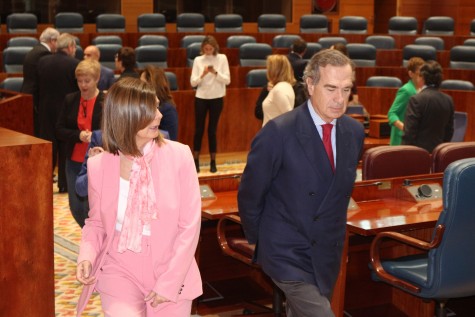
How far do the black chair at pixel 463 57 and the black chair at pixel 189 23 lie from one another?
13.0 feet

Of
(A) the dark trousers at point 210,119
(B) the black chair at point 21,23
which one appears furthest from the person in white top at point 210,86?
(B) the black chair at point 21,23

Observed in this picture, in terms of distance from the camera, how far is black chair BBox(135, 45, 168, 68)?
A: 1085 cm

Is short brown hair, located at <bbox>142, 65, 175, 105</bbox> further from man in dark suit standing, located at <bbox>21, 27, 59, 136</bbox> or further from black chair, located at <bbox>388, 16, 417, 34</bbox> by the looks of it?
black chair, located at <bbox>388, 16, 417, 34</bbox>

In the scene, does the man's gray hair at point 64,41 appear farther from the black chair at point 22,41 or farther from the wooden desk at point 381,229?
the wooden desk at point 381,229

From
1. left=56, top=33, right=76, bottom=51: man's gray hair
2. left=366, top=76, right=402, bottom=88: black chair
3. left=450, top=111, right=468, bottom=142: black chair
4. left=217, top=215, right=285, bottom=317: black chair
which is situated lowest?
left=217, top=215, right=285, bottom=317: black chair

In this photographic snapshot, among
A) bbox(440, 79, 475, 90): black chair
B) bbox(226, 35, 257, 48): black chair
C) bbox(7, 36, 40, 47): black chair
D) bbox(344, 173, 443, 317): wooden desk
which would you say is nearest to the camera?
bbox(344, 173, 443, 317): wooden desk

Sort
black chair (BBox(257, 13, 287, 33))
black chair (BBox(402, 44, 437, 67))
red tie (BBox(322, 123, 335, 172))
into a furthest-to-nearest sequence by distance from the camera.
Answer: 1. black chair (BBox(257, 13, 287, 33))
2. black chair (BBox(402, 44, 437, 67))
3. red tie (BBox(322, 123, 335, 172))

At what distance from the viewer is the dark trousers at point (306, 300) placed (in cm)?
306

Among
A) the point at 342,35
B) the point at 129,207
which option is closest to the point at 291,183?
the point at 129,207

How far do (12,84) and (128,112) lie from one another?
624cm

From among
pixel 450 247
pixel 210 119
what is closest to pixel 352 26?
pixel 210 119

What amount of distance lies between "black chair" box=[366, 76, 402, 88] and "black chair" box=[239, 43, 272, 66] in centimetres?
160

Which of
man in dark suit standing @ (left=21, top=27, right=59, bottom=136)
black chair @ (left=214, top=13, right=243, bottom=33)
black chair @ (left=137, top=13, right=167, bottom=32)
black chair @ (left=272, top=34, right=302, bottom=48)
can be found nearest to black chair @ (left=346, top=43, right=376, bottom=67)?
black chair @ (left=272, top=34, right=302, bottom=48)

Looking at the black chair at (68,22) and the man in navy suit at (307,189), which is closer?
the man in navy suit at (307,189)
